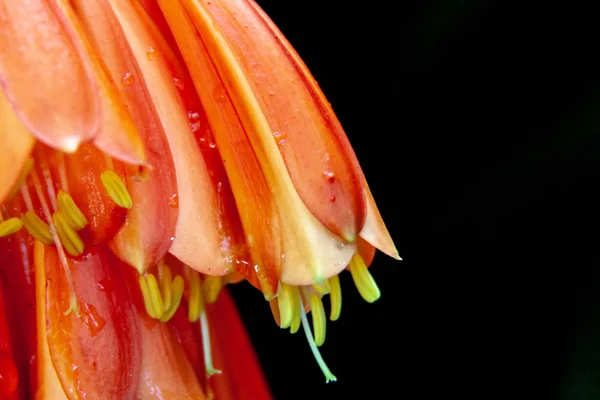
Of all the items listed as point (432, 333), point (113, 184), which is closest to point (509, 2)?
point (432, 333)

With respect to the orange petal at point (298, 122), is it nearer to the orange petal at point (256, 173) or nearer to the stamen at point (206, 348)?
the orange petal at point (256, 173)

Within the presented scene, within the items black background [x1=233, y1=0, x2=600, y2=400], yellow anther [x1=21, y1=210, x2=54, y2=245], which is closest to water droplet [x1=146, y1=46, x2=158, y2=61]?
yellow anther [x1=21, y1=210, x2=54, y2=245]

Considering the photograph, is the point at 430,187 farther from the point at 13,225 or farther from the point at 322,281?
the point at 13,225

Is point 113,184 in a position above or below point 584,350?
above

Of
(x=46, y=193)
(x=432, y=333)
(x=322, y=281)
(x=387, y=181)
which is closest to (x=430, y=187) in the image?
(x=387, y=181)

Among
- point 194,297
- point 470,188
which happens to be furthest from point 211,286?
point 470,188

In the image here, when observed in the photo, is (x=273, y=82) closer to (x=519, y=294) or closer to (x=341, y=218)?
(x=341, y=218)

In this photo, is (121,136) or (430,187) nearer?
(121,136)

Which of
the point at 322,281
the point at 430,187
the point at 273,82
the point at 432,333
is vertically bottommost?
the point at 432,333
